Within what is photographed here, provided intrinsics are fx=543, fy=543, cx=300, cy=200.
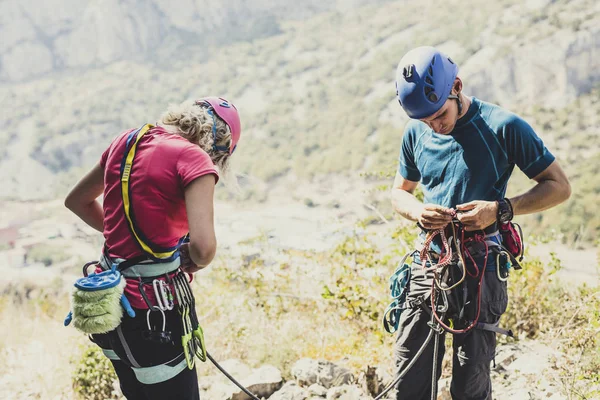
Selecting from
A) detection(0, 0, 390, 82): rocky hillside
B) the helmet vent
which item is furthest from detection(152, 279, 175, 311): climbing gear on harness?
detection(0, 0, 390, 82): rocky hillside

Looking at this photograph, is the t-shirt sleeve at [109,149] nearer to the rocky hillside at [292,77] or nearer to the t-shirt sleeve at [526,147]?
the t-shirt sleeve at [526,147]

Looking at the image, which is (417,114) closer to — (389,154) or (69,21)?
(389,154)

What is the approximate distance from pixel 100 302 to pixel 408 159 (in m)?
1.69

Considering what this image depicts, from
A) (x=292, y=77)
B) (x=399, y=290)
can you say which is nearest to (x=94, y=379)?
(x=399, y=290)

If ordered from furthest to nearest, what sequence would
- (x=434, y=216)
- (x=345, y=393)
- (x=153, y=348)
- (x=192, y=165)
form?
(x=345, y=393), (x=434, y=216), (x=153, y=348), (x=192, y=165)

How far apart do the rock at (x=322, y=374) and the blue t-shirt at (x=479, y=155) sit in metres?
1.60

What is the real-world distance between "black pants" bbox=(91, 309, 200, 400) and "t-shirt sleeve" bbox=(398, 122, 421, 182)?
1.44 m

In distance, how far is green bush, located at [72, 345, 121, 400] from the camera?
12.9ft

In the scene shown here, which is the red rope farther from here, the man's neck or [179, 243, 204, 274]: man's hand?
[179, 243, 204, 274]: man's hand

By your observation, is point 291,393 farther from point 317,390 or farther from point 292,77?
point 292,77

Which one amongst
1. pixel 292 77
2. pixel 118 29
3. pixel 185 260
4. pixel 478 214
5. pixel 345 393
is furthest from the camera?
pixel 118 29

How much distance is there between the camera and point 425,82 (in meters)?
2.44

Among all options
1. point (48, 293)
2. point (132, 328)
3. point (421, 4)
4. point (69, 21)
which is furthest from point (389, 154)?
point (69, 21)

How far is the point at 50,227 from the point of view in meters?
69.1
